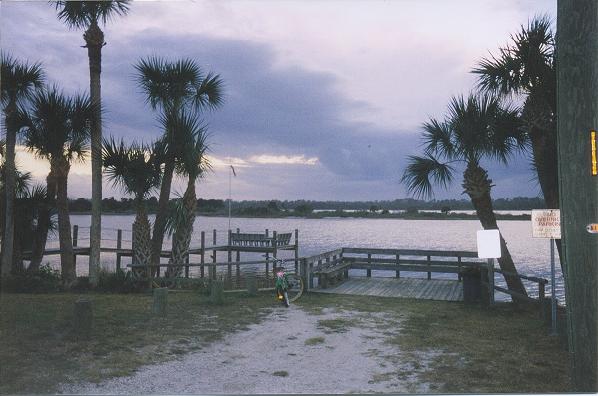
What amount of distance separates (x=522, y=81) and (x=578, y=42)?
306 inches

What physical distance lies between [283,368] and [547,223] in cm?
529

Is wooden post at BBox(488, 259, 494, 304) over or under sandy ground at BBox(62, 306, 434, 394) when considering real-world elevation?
over

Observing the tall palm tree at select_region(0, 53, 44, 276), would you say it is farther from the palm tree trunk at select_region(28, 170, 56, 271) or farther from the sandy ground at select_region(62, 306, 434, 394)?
the sandy ground at select_region(62, 306, 434, 394)

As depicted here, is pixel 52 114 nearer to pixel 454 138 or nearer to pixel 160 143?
pixel 160 143

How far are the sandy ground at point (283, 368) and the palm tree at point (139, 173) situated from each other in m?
8.79

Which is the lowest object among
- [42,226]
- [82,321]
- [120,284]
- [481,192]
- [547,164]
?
[120,284]

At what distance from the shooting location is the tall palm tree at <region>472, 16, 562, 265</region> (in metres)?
11.4

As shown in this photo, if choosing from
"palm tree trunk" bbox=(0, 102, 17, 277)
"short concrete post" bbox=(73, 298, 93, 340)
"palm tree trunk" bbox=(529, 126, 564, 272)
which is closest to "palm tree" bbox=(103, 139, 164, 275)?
"palm tree trunk" bbox=(0, 102, 17, 277)

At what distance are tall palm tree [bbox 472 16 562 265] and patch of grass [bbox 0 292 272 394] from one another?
299 inches

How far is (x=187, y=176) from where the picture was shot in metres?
17.9

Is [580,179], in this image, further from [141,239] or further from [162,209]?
[162,209]

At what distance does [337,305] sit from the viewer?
12.7 meters

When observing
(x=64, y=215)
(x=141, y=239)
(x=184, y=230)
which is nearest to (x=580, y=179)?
(x=141, y=239)

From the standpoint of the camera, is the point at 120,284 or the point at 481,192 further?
the point at 120,284
